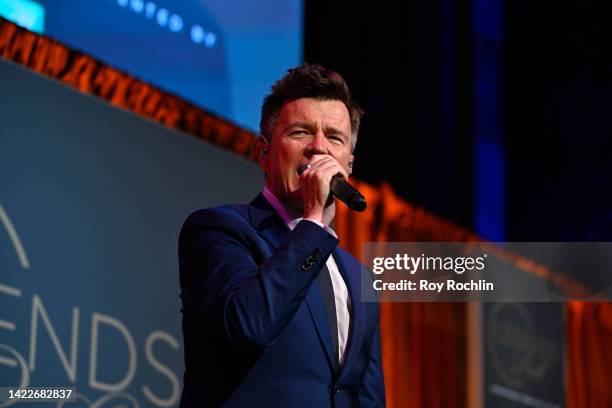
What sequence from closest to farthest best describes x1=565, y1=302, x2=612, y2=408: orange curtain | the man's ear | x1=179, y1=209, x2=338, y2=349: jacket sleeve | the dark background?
x1=179, y1=209, x2=338, y2=349: jacket sleeve → the man's ear → the dark background → x1=565, y1=302, x2=612, y2=408: orange curtain

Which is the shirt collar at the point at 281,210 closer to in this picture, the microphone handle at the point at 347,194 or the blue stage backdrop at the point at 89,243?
the microphone handle at the point at 347,194

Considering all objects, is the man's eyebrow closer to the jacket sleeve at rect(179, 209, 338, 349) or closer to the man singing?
the man singing

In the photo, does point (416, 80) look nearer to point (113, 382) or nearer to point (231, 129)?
point (231, 129)

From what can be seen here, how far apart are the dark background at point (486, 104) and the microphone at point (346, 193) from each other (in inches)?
135

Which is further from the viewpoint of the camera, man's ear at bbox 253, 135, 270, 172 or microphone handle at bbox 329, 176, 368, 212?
man's ear at bbox 253, 135, 270, 172

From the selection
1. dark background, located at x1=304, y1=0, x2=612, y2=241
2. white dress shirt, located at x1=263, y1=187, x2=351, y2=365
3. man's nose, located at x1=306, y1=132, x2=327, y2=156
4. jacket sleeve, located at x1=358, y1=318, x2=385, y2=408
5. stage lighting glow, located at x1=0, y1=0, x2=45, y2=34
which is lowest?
jacket sleeve, located at x1=358, y1=318, x2=385, y2=408

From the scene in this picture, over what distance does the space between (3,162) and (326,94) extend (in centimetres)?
160

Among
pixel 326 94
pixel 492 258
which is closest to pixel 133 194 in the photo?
pixel 326 94

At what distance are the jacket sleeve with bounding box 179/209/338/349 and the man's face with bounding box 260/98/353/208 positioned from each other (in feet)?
0.39

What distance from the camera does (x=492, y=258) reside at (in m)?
5.14

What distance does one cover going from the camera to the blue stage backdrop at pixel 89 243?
9.66ft

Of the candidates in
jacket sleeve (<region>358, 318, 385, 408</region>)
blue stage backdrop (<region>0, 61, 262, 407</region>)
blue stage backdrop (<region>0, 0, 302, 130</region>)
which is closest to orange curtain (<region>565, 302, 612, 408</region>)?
blue stage backdrop (<region>0, 0, 302, 130</region>)

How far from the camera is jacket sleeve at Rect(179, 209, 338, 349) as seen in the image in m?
1.35

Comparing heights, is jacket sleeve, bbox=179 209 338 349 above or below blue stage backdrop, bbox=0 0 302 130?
below
